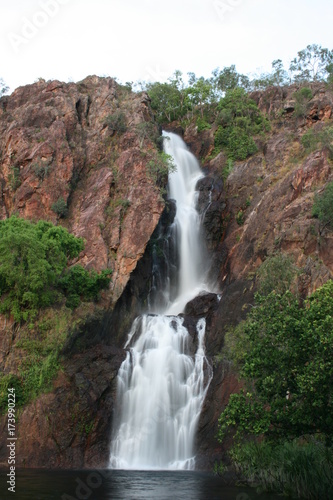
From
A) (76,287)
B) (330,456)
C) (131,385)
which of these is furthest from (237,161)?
(330,456)

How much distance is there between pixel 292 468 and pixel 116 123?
46.1 m

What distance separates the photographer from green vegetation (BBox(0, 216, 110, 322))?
3950 centimetres

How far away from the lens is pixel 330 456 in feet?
66.1

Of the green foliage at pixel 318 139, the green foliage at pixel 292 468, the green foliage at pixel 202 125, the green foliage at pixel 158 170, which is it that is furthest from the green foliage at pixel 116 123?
the green foliage at pixel 292 468

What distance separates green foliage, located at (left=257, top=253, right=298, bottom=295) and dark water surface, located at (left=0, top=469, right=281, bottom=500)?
13194mm

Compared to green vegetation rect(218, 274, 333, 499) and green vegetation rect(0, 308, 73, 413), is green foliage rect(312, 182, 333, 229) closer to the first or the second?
green vegetation rect(218, 274, 333, 499)

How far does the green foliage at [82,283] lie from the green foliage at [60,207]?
8.80 m

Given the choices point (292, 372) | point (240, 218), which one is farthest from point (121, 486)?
point (240, 218)

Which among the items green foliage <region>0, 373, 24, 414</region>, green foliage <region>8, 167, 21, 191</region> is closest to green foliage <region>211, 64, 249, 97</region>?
green foliage <region>8, 167, 21, 191</region>

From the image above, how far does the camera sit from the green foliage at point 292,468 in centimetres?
1961

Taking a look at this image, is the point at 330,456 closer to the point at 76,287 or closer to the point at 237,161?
the point at 76,287

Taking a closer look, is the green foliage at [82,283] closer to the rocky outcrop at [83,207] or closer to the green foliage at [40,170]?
the rocky outcrop at [83,207]

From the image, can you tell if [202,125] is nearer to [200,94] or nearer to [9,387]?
[200,94]

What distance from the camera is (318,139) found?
172 feet
